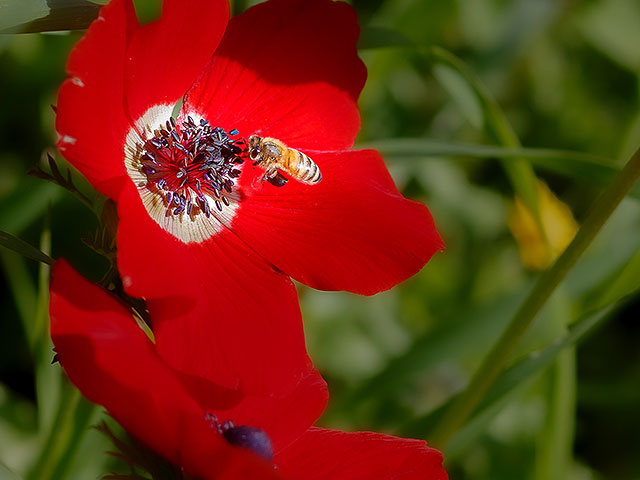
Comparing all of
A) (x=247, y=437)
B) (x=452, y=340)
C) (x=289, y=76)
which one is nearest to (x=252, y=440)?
(x=247, y=437)

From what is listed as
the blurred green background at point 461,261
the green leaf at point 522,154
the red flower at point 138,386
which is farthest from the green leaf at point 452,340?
the red flower at point 138,386

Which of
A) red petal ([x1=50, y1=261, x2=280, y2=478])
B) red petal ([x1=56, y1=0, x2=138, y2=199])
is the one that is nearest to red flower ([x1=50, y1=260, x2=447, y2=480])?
red petal ([x1=50, y1=261, x2=280, y2=478])

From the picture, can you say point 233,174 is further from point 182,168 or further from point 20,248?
point 20,248

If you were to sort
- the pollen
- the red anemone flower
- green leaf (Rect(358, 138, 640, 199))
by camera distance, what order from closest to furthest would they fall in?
the red anemone flower, the pollen, green leaf (Rect(358, 138, 640, 199))

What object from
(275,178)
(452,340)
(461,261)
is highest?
(275,178)

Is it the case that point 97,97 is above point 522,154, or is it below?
above

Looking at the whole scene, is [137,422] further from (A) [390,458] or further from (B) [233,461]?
(A) [390,458]

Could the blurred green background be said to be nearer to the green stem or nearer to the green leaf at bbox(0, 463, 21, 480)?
the green stem

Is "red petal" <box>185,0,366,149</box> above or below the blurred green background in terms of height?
above
